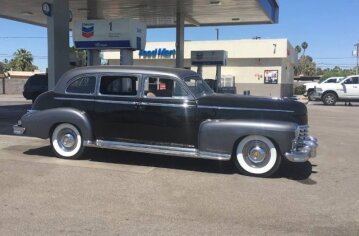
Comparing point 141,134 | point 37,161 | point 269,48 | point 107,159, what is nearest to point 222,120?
point 141,134

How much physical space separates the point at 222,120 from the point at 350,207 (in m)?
2.68

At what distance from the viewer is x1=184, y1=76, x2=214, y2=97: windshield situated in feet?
29.1

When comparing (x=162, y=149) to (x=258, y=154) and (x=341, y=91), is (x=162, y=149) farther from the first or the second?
→ (x=341, y=91)

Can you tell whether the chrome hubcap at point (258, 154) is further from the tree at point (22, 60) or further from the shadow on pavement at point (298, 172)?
the tree at point (22, 60)

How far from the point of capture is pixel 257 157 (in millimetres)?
8297

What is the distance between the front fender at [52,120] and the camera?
9.20 m

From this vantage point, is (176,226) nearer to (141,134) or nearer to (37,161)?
(141,134)

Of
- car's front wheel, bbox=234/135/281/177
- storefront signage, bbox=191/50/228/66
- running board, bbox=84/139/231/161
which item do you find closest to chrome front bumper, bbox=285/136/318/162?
car's front wheel, bbox=234/135/281/177

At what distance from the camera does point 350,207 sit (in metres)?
6.53

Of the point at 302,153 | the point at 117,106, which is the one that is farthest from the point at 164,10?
the point at 302,153

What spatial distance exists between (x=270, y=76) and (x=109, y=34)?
90.8 feet

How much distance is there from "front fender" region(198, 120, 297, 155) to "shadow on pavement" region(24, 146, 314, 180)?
1.71 feet

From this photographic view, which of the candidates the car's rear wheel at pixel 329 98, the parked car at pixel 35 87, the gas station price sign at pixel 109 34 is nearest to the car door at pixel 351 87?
the car's rear wheel at pixel 329 98

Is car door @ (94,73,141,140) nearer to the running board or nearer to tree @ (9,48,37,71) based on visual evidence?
the running board
